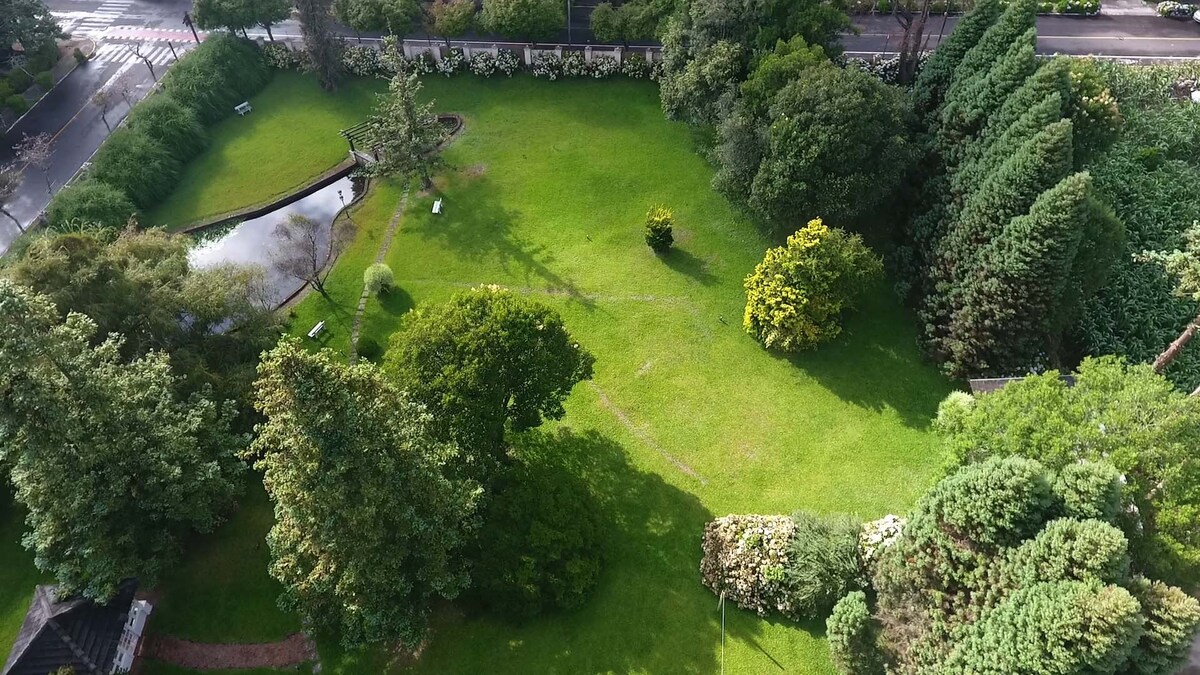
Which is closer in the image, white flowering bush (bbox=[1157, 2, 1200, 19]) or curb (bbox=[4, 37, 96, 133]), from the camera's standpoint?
curb (bbox=[4, 37, 96, 133])

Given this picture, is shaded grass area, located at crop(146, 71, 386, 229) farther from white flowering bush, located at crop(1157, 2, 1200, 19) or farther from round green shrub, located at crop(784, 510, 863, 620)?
white flowering bush, located at crop(1157, 2, 1200, 19)

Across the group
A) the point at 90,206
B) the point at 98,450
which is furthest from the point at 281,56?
the point at 98,450

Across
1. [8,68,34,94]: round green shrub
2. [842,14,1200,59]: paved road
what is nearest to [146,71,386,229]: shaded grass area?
[8,68,34,94]: round green shrub

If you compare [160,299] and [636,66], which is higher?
[636,66]

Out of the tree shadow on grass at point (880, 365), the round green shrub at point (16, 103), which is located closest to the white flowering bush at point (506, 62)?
the tree shadow on grass at point (880, 365)

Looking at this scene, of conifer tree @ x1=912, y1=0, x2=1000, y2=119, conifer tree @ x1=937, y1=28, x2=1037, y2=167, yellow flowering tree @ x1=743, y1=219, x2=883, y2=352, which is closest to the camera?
conifer tree @ x1=937, y1=28, x2=1037, y2=167

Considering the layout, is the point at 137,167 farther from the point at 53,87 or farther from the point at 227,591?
the point at 227,591

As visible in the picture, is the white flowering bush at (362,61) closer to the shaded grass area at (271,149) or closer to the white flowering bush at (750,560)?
the shaded grass area at (271,149)
